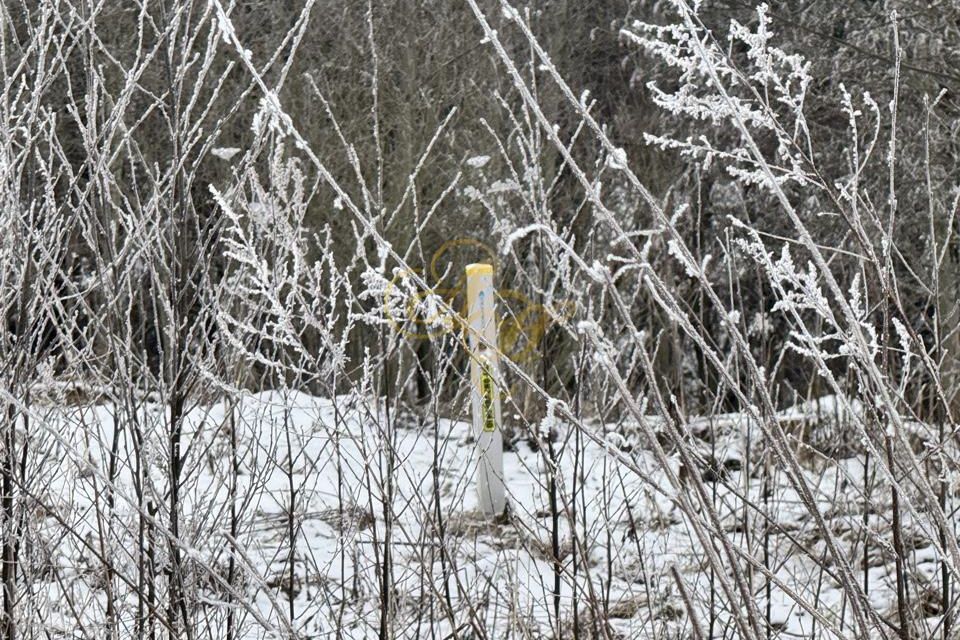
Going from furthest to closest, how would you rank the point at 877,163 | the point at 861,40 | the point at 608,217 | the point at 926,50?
the point at 877,163, the point at 861,40, the point at 926,50, the point at 608,217

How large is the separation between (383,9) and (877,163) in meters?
3.38

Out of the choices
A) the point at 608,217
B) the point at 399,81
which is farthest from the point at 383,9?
the point at 608,217

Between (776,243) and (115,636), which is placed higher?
(776,243)

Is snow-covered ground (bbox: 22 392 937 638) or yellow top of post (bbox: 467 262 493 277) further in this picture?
yellow top of post (bbox: 467 262 493 277)

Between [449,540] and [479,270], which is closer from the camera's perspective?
[449,540]

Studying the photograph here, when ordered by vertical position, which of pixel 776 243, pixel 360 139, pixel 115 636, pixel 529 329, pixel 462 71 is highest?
pixel 462 71

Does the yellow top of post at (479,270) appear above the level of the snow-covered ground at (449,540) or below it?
above

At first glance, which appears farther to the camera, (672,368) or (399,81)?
(672,368)

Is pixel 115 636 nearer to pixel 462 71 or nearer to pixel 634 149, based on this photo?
pixel 462 71

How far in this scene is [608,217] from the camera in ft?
3.89

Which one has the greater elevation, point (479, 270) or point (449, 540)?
point (479, 270)

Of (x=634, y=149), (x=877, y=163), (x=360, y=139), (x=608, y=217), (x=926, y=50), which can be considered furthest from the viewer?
(x=634, y=149)

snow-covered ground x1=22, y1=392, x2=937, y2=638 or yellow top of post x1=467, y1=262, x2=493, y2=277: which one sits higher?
yellow top of post x1=467, y1=262, x2=493, y2=277

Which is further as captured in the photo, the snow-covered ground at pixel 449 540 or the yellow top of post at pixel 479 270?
the yellow top of post at pixel 479 270
